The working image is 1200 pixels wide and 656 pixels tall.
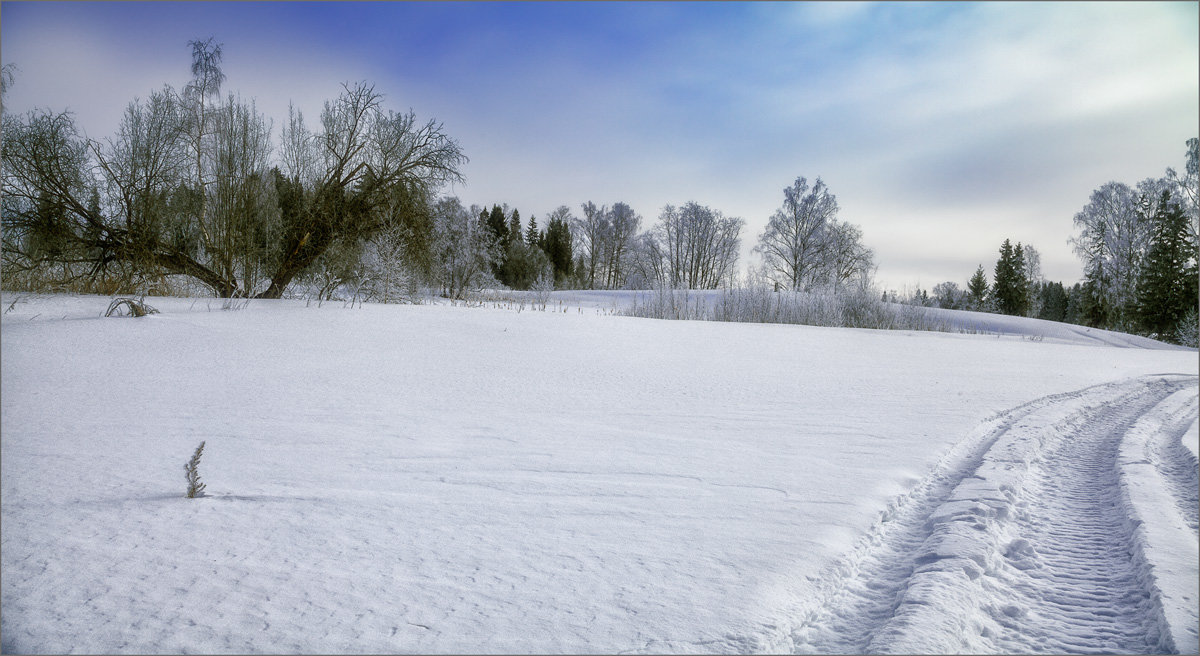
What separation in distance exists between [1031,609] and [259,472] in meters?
2.53

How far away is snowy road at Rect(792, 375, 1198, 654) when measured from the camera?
52.7 inches

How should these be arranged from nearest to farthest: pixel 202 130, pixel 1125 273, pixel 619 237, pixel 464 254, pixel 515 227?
pixel 202 130
pixel 1125 273
pixel 464 254
pixel 619 237
pixel 515 227

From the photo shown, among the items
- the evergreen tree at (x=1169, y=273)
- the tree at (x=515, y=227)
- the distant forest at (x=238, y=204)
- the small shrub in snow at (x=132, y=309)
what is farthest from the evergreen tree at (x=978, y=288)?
the small shrub in snow at (x=132, y=309)

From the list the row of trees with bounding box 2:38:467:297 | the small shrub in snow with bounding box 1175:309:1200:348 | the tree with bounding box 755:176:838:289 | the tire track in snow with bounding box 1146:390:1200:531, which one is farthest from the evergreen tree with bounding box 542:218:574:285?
the tire track in snow with bounding box 1146:390:1200:531

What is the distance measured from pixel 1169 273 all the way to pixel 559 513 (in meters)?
3.64

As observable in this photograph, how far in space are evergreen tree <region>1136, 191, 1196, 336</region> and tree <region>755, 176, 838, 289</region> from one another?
895 inches

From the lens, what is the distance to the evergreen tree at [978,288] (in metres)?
40.8

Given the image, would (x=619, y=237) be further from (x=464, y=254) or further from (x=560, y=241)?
(x=464, y=254)

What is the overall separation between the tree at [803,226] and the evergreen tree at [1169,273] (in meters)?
22.7

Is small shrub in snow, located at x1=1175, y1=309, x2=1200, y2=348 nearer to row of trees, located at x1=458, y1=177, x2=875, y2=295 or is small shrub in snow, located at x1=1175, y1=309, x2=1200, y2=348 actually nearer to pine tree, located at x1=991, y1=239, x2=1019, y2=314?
row of trees, located at x1=458, y1=177, x2=875, y2=295

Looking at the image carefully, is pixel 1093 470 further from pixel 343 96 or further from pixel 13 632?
pixel 343 96

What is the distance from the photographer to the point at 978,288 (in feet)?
138

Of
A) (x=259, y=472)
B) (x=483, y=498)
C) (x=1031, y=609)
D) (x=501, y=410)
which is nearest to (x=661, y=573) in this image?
(x=483, y=498)

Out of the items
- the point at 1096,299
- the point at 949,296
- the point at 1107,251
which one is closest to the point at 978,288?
the point at 949,296
